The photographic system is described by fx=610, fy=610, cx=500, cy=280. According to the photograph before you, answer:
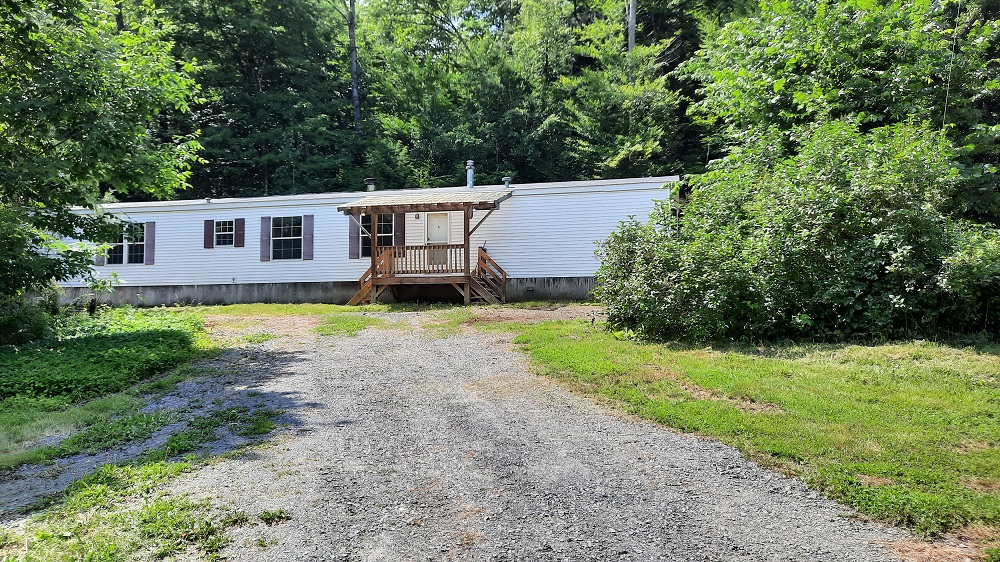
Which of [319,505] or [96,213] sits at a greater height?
[96,213]

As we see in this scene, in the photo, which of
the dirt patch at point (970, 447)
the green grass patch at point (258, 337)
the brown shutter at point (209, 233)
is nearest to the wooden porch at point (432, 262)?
the brown shutter at point (209, 233)

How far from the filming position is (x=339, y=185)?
25297mm

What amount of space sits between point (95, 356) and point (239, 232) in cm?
933

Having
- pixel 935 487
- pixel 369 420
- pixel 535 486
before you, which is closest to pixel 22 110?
pixel 369 420

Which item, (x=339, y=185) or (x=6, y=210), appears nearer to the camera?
(x=6, y=210)

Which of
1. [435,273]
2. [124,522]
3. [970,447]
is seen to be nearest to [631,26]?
[435,273]

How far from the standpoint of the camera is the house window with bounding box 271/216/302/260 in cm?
1617

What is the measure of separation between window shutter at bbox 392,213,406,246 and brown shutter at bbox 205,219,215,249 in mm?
5035

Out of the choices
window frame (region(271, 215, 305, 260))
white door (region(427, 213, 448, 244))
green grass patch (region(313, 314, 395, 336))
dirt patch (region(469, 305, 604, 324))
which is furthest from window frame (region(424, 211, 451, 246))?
green grass patch (region(313, 314, 395, 336))

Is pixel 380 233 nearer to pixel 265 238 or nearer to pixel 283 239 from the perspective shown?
pixel 283 239

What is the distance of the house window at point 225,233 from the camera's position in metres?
16.4

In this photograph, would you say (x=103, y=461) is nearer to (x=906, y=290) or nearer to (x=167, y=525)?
(x=167, y=525)

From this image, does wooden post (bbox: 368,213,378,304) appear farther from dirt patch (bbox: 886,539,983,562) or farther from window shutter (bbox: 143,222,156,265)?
dirt patch (bbox: 886,539,983,562)

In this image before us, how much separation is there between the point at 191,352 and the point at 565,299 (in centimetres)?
A: 866
